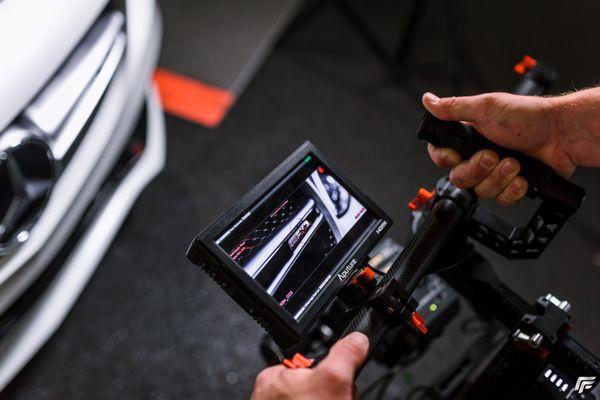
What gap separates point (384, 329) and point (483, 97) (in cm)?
60

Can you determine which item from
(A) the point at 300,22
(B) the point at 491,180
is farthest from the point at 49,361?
(A) the point at 300,22

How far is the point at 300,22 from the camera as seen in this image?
320 cm

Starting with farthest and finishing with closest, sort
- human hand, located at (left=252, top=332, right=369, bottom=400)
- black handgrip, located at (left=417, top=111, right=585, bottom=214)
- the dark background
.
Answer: the dark background
black handgrip, located at (left=417, top=111, right=585, bottom=214)
human hand, located at (left=252, top=332, right=369, bottom=400)

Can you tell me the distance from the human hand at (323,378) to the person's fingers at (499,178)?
52 cm

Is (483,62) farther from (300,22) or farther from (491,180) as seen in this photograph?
(491,180)

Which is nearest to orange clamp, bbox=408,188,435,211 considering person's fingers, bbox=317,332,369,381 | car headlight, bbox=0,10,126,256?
person's fingers, bbox=317,332,369,381

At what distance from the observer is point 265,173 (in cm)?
262

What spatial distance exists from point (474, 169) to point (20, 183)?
3.60ft

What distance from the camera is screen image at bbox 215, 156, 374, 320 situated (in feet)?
4.00

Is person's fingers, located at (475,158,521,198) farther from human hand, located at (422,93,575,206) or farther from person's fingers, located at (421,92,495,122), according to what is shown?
person's fingers, located at (421,92,495,122)

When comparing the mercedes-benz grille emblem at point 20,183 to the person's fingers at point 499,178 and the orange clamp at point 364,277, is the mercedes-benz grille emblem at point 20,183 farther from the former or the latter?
the person's fingers at point 499,178

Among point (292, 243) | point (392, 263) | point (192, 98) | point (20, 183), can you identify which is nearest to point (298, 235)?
point (292, 243)

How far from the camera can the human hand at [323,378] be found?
3.63 feet

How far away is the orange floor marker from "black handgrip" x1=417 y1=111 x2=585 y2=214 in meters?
1.54
